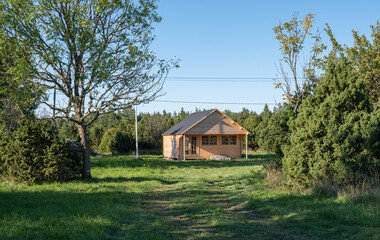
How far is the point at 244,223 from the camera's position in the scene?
21.8 ft

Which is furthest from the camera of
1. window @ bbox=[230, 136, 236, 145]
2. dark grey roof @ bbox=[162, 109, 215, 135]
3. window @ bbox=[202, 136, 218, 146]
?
window @ bbox=[230, 136, 236, 145]

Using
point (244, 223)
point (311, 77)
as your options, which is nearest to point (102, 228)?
point (244, 223)

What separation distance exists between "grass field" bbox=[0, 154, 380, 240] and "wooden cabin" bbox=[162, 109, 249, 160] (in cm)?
2175

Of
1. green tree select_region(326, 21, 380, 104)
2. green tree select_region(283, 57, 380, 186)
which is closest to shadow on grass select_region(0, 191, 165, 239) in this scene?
green tree select_region(283, 57, 380, 186)

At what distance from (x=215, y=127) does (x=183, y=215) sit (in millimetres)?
25307

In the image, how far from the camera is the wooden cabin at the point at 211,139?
107 feet

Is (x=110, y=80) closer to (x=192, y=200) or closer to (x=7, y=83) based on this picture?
(x=7, y=83)

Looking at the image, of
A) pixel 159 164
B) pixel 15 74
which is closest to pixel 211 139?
pixel 159 164

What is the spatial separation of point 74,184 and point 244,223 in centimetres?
756

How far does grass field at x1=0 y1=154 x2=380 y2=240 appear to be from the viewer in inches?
223

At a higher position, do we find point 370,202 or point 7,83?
point 7,83

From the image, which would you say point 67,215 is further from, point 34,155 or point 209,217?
point 34,155

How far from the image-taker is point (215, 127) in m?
32.8

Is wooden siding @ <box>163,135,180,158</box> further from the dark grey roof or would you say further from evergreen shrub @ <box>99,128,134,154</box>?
evergreen shrub @ <box>99,128,134,154</box>
